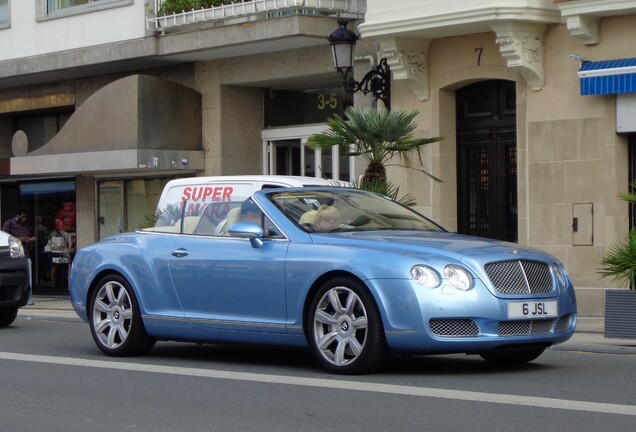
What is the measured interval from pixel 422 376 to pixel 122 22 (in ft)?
54.1

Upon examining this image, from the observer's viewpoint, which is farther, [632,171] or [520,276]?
[632,171]

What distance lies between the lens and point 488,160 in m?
21.4

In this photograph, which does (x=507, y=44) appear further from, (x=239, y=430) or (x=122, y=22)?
(x=239, y=430)

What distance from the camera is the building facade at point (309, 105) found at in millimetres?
19250

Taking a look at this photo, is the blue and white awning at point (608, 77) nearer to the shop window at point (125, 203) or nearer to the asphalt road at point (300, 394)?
the asphalt road at point (300, 394)

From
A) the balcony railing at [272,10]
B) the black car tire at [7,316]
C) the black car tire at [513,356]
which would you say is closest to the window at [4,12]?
the balcony railing at [272,10]

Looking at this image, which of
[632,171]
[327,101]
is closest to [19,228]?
[327,101]

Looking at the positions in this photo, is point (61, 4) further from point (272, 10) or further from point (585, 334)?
point (585, 334)

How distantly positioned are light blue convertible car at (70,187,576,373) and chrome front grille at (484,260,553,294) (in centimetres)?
1

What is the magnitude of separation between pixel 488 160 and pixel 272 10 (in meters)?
4.31

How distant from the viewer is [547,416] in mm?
8117

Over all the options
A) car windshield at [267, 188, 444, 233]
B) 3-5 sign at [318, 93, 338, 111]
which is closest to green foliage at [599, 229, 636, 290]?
car windshield at [267, 188, 444, 233]

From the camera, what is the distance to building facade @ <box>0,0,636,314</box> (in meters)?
19.2

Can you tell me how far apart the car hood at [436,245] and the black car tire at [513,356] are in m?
0.81
